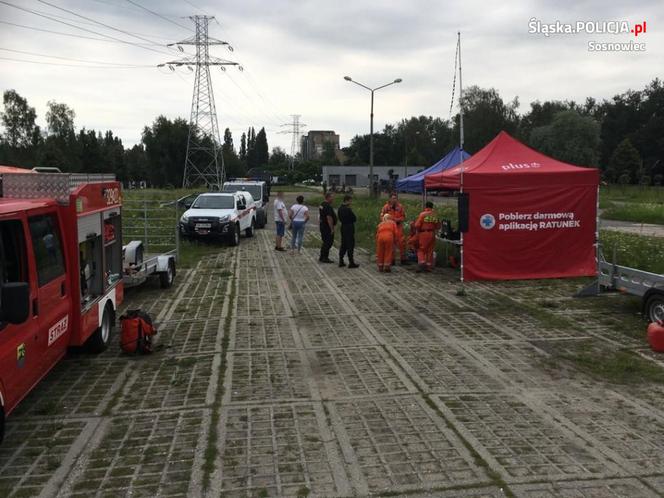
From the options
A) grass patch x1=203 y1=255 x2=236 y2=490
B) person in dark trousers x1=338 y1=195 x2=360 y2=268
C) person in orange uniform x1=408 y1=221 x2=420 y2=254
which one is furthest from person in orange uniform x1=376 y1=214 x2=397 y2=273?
grass patch x1=203 y1=255 x2=236 y2=490

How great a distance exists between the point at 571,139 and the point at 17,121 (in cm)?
6985

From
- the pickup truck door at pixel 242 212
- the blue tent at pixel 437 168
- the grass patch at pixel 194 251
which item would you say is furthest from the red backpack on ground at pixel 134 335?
the blue tent at pixel 437 168

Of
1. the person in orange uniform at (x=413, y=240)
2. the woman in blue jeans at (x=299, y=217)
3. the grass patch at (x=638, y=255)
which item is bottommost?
the grass patch at (x=638, y=255)

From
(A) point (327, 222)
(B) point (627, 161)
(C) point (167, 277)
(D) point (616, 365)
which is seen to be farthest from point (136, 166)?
(D) point (616, 365)

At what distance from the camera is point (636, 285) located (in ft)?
29.2

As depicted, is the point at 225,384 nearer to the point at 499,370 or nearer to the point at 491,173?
the point at 499,370

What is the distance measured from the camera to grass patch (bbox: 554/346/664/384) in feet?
21.1

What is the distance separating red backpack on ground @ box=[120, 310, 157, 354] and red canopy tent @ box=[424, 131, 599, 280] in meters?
7.29

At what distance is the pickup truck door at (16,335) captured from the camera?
438cm

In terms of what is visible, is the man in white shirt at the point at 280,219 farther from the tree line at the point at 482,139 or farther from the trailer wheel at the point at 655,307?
the tree line at the point at 482,139

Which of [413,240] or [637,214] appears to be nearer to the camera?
[413,240]

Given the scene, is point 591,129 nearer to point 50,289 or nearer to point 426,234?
point 426,234

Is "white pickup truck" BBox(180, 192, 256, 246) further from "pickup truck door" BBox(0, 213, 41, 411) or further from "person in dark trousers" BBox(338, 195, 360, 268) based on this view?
"pickup truck door" BBox(0, 213, 41, 411)

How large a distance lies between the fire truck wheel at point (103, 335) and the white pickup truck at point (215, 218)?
11.3m
